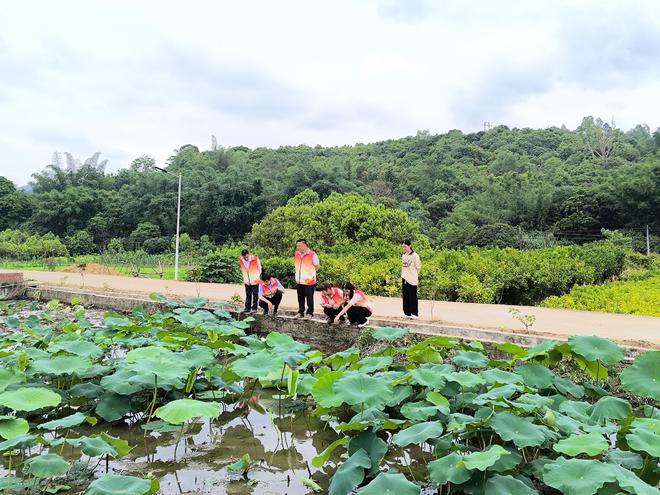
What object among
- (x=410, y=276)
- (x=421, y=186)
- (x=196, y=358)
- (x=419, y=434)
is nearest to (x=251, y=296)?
(x=410, y=276)

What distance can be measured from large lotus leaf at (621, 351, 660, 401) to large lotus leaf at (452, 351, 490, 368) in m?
1.27

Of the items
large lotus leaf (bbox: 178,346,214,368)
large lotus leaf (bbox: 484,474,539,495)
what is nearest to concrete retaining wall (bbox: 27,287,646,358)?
large lotus leaf (bbox: 178,346,214,368)

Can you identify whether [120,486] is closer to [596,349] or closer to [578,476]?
[578,476]

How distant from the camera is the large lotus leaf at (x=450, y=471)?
10.6ft

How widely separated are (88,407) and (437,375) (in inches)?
127

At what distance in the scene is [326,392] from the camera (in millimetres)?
4125

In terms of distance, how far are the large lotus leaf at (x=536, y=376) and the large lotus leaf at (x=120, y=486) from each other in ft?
10.2

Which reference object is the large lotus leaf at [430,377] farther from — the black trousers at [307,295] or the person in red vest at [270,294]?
the person in red vest at [270,294]

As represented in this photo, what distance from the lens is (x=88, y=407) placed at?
5.19m

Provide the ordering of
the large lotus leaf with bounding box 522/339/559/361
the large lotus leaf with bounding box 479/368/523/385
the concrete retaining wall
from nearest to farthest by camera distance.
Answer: the large lotus leaf with bounding box 479/368/523/385 < the large lotus leaf with bounding box 522/339/559/361 < the concrete retaining wall

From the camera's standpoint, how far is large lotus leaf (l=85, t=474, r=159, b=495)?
9.81 ft

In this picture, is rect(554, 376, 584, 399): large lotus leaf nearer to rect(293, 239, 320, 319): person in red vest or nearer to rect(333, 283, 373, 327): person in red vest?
rect(333, 283, 373, 327): person in red vest

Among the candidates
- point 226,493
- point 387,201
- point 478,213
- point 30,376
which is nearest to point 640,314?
point 226,493

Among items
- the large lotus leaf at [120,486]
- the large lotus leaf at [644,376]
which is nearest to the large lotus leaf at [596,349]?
the large lotus leaf at [644,376]
